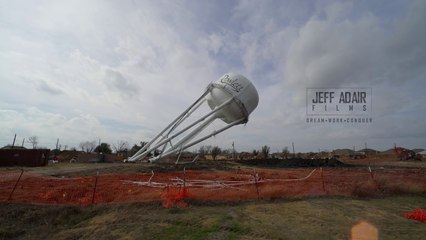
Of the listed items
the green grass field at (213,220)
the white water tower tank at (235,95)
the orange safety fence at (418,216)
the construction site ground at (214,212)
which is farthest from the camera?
the white water tower tank at (235,95)

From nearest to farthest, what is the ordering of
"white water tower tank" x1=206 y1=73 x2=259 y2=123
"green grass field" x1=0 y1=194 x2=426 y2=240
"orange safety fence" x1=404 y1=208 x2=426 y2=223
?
1. "green grass field" x1=0 y1=194 x2=426 y2=240
2. "orange safety fence" x1=404 y1=208 x2=426 y2=223
3. "white water tower tank" x1=206 y1=73 x2=259 y2=123

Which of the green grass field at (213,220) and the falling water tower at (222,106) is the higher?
the falling water tower at (222,106)

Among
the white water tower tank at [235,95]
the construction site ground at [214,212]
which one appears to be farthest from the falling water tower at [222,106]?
the construction site ground at [214,212]

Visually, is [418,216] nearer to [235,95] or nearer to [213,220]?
[213,220]

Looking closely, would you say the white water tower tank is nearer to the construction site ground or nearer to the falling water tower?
the falling water tower

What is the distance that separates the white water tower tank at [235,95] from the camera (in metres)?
29.8

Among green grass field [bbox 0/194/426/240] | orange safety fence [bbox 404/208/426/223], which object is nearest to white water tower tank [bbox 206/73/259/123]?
green grass field [bbox 0/194/426/240]

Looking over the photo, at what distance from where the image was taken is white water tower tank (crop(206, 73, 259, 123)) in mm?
29844

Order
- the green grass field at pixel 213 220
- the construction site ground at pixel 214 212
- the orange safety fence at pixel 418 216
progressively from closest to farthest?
the green grass field at pixel 213 220
the construction site ground at pixel 214 212
the orange safety fence at pixel 418 216

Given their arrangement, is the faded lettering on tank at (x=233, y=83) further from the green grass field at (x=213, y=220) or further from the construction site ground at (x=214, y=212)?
the green grass field at (x=213, y=220)

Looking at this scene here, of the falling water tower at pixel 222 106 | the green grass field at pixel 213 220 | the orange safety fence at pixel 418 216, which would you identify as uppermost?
the falling water tower at pixel 222 106

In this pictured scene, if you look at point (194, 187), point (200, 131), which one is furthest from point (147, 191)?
point (200, 131)

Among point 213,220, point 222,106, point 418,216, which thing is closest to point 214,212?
point 213,220

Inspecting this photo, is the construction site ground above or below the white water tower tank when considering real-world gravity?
below
